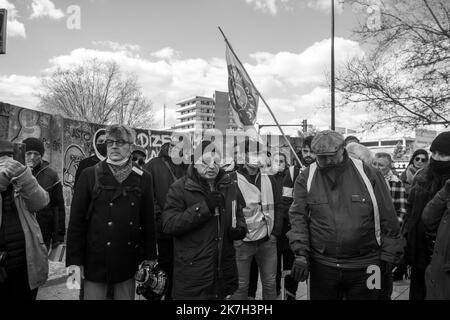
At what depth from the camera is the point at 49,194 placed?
4.23 m

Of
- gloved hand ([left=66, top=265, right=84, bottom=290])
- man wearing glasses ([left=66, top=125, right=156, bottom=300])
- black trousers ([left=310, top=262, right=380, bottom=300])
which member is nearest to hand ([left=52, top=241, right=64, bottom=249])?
gloved hand ([left=66, top=265, right=84, bottom=290])

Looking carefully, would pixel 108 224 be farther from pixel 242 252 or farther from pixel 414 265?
pixel 414 265

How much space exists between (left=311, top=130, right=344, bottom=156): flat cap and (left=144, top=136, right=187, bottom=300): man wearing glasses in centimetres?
192

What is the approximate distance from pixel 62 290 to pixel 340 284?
4003 mm

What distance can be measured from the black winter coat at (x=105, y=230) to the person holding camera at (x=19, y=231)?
0.25 meters

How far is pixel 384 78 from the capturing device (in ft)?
34.0

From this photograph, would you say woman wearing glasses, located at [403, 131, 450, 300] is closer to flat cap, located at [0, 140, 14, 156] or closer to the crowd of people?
the crowd of people

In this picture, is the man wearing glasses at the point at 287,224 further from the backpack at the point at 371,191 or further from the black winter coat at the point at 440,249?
the black winter coat at the point at 440,249

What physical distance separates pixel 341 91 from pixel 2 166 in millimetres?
10369

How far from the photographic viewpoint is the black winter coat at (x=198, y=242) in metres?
3.13

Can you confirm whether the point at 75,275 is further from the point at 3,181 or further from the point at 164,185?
the point at 164,185

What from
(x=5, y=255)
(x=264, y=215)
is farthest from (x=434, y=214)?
(x=5, y=255)

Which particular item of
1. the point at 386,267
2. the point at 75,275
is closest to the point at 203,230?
the point at 75,275

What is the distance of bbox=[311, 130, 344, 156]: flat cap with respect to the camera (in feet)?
9.85
